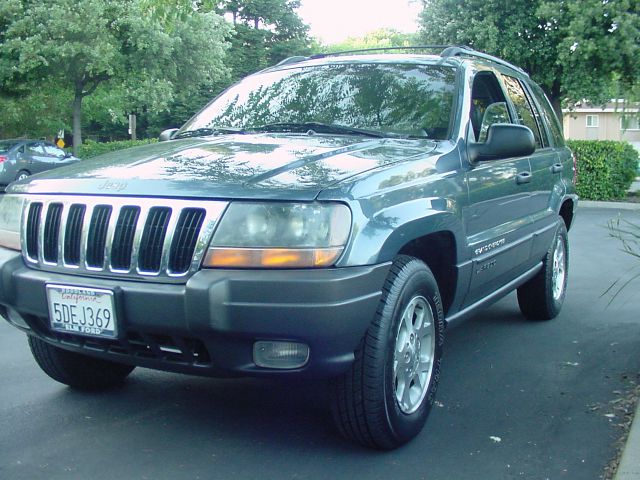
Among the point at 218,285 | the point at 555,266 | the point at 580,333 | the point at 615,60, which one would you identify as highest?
the point at 615,60

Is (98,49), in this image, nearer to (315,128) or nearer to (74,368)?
(315,128)

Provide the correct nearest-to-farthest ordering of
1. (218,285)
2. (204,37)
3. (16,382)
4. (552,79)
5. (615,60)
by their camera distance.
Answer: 1. (218,285)
2. (16,382)
3. (615,60)
4. (552,79)
5. (204,37)

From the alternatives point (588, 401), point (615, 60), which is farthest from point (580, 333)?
point (615, 60)

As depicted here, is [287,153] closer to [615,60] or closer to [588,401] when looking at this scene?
[588,401]

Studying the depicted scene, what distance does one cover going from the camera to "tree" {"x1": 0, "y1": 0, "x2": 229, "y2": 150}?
81.5 ft

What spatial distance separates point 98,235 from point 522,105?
11.2 feet

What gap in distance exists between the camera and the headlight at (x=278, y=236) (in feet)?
9.86

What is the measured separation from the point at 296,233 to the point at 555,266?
3.68 m

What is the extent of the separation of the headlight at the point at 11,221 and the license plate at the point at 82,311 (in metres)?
0.48

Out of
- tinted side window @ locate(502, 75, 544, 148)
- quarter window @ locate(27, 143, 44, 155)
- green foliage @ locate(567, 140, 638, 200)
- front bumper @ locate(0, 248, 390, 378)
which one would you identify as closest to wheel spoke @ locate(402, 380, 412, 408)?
front bumper @ locate(0, 248, 390, 378)

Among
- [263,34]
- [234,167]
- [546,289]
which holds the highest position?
[263,34]

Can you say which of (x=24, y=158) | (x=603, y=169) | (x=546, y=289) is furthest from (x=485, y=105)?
(x=24, y=158)

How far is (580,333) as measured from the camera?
18.9 ft

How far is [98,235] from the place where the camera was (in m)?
3.31
